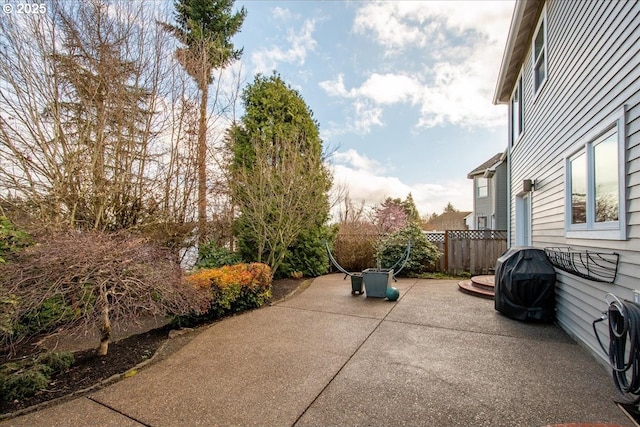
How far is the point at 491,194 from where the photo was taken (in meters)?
15.1

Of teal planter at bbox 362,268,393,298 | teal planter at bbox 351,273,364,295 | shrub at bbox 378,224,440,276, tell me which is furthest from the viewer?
shrub at bbox 378,224,440,276

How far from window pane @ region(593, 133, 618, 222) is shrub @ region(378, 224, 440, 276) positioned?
5234 mm

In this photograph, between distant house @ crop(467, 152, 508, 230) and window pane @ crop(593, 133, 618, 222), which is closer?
window pane @ crop(593, 133, 618, 222)

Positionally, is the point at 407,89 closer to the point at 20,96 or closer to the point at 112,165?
the point at 112,165

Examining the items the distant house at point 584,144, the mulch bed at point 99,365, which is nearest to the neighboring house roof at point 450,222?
the distant house at point 584,144

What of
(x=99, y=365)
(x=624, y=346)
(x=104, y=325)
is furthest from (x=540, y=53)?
(x=99, y=365)

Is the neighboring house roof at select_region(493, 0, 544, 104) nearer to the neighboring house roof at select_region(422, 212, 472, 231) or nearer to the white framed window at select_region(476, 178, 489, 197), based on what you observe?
the white framed window at select_region(476, 178, 489, 197)

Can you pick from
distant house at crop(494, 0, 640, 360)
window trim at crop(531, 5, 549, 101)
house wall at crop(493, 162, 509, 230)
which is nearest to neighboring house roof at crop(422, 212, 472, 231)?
house wall at crop(493, 162, 509, 230)

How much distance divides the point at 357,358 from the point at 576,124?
3.88m

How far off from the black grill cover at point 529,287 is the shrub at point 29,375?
5475 millimetres

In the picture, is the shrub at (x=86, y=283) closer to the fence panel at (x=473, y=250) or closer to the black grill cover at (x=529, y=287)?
the black grill cover at (x=529, y=287)

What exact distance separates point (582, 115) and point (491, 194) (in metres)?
13.0

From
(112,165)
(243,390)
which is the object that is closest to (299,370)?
(243,390)

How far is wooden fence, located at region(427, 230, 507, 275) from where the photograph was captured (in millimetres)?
8203
